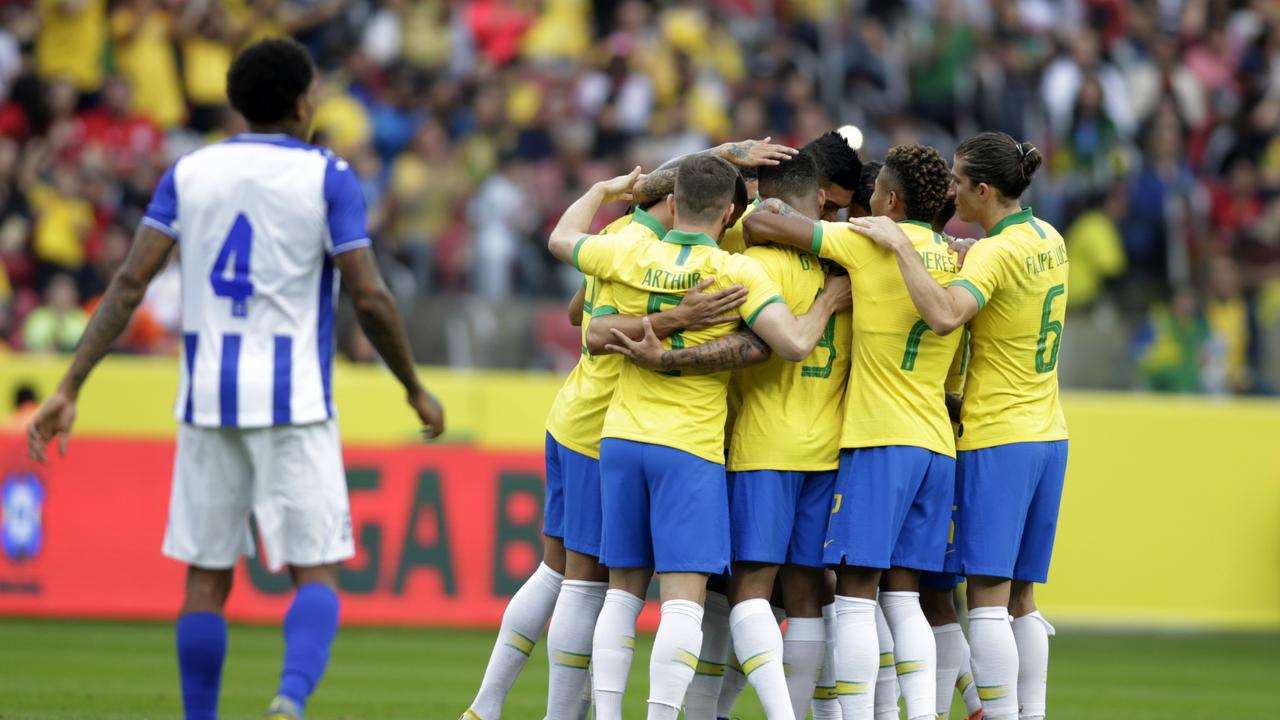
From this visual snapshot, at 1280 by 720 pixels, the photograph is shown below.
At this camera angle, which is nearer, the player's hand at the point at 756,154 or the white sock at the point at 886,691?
the player's hand at the point at 756,154

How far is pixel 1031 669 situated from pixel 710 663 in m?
1.42

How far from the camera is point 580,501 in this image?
715 centimetres

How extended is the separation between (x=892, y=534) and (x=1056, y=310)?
50.7 inches

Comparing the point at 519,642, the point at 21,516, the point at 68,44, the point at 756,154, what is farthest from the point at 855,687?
the point at 68,44

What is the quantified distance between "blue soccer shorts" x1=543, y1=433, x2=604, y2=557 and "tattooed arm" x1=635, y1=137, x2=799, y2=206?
A: 116 cm

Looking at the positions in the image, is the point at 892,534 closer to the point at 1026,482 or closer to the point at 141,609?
the point at 1026,482

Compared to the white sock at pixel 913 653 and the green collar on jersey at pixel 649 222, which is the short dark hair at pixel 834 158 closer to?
the green collar on jersey at pixel 649 222

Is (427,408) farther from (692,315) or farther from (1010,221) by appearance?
(1010,221)

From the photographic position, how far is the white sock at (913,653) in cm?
684

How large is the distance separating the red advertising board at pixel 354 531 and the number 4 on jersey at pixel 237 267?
6.85 meters

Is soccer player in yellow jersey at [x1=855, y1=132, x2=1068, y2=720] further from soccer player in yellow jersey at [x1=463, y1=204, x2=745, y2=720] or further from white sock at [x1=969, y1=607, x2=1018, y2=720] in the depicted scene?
soccer player in yellow jersey at [x1=463, y1=204, x2=745, y2=720]

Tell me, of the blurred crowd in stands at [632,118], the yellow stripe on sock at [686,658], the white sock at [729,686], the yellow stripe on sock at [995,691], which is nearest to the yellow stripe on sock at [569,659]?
the yellow stripe on sock at [686,658]

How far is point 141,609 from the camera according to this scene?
13.0 meters

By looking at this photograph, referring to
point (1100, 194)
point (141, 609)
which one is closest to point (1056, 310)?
point (141, 609)
